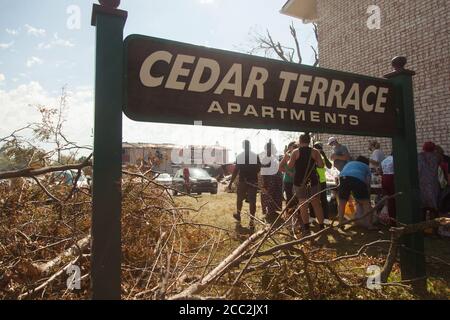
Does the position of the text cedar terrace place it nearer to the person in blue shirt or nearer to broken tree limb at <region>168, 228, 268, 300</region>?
broken tree limb at <region>168, 228, 268, 300</region>

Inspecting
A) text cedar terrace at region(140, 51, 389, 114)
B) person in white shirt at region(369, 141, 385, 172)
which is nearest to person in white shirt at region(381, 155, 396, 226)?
person in white shirt at region(369, 141, 385, 172)

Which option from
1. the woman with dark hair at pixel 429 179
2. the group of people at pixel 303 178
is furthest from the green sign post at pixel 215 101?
the woman with dark hair at pixel 429 179

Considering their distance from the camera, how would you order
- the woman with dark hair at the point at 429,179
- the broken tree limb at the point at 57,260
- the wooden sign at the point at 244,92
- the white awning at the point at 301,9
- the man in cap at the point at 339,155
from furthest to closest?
the white awning at the point at 301,9, the man in cap at the point at 339,155, the woman with dark hair at the point at 429,179, the broken tree limb at the point at 57,260, the wooden sign at the point at 244,92

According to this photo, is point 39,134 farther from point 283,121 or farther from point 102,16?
point 283,121

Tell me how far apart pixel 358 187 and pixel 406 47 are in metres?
6.18

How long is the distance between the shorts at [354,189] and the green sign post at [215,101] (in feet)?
9.46

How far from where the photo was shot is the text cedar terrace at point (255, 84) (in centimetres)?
215

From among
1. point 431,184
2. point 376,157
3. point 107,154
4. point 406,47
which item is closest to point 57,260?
point 107,154

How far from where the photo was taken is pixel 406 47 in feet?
31.9

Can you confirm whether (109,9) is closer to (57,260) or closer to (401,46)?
(57,260)

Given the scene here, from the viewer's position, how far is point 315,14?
49.0 feet

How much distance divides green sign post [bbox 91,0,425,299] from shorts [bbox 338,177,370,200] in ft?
9.46

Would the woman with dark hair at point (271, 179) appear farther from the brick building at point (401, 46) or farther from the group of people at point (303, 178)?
the brick building at point (401, 46)
